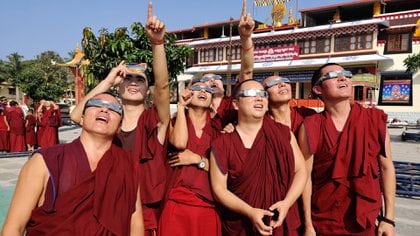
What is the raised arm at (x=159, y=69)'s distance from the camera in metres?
2.37

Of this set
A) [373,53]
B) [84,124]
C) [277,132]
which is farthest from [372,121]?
[373,53]

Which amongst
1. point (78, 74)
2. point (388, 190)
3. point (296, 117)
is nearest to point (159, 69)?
point (296, 117)

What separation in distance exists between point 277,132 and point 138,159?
1.02 metres

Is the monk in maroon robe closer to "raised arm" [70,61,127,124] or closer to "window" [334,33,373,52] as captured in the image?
"raised arm" [70,61,127,124]

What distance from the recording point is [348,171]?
2.33 metres

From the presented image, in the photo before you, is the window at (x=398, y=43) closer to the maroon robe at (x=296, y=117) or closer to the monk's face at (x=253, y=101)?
the maroon robe at (x=296, y=117)

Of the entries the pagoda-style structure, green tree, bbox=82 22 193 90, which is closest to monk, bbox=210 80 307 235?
green tree, bbox=82 22 193 90

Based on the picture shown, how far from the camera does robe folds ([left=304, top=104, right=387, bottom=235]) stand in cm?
228

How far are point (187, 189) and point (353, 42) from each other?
2411 cm

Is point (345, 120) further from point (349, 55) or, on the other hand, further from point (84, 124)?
point (349, 55)

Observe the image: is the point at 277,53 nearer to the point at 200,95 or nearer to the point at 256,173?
the point at 200,95

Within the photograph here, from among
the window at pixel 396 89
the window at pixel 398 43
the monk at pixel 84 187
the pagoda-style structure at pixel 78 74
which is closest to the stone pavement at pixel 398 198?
the monk at pixel 84 187

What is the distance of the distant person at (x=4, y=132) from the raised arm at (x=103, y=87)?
1108 centimetres

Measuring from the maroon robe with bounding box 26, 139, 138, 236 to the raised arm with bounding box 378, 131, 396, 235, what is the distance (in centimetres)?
179
